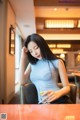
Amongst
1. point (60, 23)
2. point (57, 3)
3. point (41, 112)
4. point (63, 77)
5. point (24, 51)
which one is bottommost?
point (41, 112)

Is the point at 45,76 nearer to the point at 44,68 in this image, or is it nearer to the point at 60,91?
the point at 44,68

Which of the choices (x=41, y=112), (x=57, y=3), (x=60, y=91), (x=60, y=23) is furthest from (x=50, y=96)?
(x=60, y=23)

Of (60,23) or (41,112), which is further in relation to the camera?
(60,23)

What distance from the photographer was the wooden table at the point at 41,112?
3.00 ft

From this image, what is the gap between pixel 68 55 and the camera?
11492 millimetres

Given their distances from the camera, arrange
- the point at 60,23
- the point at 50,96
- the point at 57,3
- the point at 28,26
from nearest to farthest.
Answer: the point at 50,96 < the point at 57,3 < the point at 60,23 < the point at 28,26

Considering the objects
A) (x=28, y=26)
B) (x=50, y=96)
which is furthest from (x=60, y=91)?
(x=28, y=26)

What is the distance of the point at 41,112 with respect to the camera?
3.15 ft

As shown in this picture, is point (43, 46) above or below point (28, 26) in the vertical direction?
below

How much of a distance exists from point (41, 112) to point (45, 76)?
652mm

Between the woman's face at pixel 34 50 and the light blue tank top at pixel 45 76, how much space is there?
3.0 inches

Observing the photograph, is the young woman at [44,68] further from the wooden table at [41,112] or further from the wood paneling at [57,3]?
the wood paneling at [57,3]

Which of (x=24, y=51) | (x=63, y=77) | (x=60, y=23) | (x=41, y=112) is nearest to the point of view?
(x=41, y=112)

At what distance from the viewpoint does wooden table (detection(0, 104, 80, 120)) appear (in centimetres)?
91
